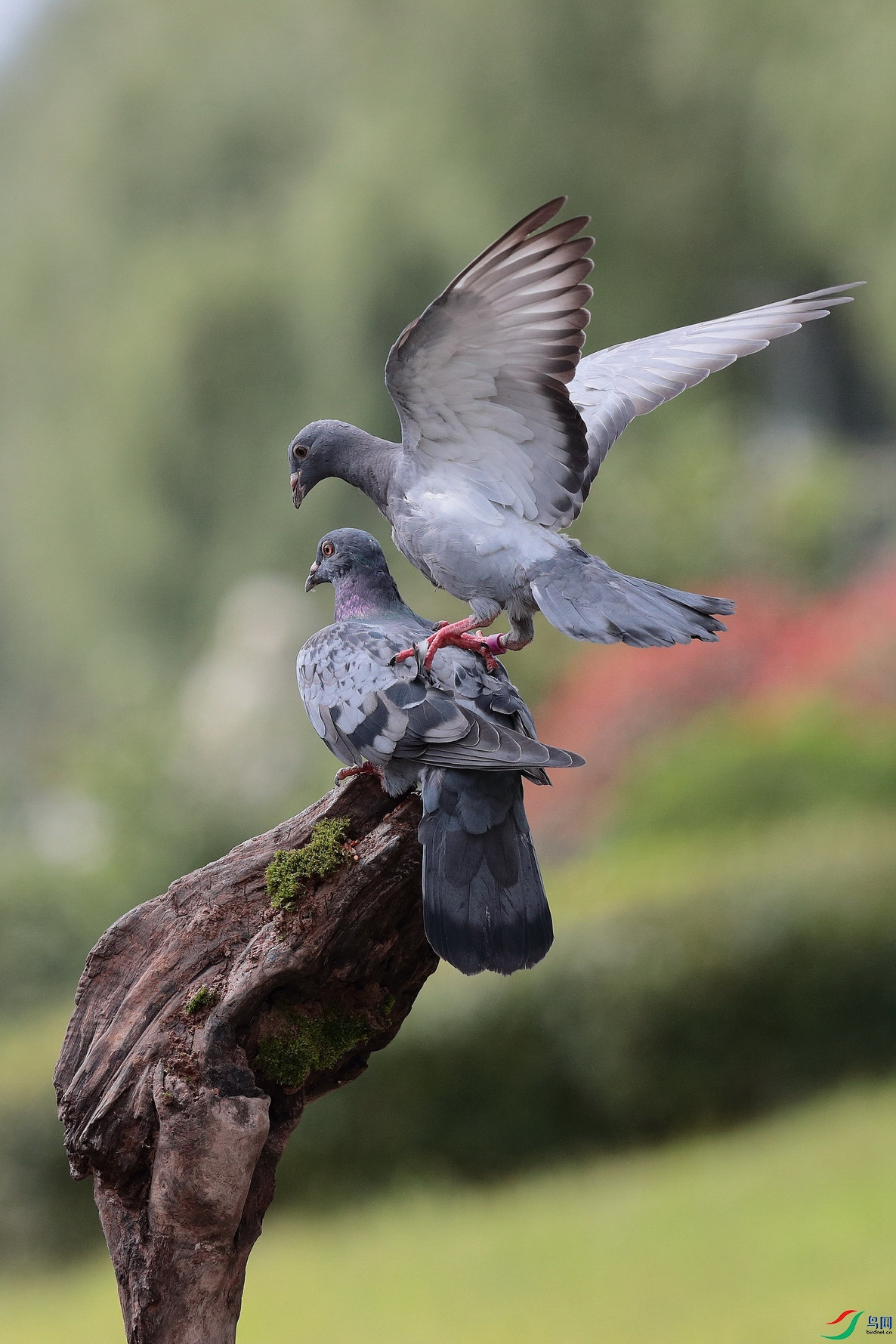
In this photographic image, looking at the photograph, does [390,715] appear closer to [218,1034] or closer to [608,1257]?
[218,1034]

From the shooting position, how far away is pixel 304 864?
2994 millimetres

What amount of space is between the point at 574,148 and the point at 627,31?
109 centimetres

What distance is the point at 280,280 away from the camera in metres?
11.0

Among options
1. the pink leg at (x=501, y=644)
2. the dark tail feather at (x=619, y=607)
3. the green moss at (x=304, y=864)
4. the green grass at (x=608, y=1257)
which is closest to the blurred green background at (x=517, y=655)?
the green grass at (x=608, y=1257)

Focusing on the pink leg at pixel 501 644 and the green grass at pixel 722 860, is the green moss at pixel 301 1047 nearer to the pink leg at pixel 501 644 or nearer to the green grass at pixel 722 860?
the pink leg at pixel 501 644

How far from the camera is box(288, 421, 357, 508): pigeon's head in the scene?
3127mm

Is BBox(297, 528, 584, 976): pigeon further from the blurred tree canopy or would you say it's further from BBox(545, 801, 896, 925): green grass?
the blurred tree canopy

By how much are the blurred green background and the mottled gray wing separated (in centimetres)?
343

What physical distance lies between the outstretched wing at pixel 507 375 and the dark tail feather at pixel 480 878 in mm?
660

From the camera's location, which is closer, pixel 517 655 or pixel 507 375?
pixel 507 375

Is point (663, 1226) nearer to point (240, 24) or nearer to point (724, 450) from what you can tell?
point (724, 450)

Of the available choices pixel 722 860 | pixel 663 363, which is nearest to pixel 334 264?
pixel 722 860

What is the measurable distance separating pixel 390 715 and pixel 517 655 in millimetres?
5640

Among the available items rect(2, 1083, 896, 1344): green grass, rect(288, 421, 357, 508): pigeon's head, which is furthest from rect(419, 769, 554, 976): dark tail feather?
rect(2, 1083, 896, 1344): green grass
